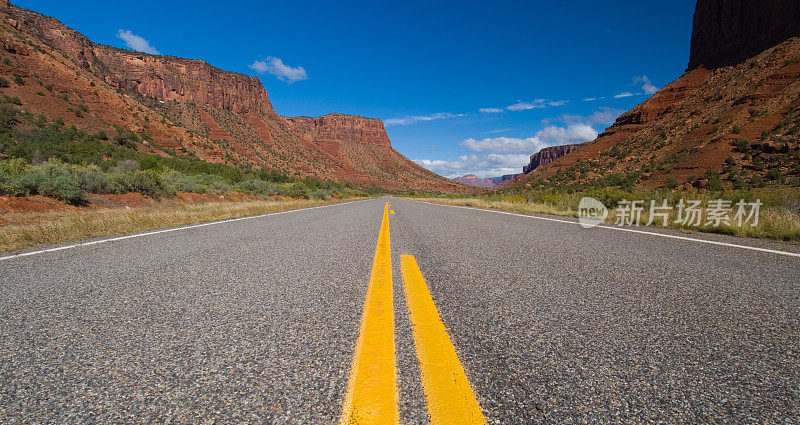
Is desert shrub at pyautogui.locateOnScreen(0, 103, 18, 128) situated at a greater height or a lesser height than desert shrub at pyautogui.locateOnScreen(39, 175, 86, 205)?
greater

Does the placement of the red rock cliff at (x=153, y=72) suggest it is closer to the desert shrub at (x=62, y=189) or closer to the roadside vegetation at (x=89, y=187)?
the roadside vegetation at (x=89, y=187)

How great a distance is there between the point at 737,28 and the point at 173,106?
82.0 m

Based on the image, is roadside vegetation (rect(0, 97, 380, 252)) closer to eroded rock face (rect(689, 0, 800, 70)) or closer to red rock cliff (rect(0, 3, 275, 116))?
red rock cliff (rect(0, 3, 275, 116))

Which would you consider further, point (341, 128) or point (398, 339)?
point (341, 128)

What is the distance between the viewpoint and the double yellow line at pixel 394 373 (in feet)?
3.43

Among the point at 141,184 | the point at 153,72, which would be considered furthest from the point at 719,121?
the point at 153,72

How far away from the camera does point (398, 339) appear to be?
1577 mm

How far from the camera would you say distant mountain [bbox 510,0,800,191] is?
2141cm

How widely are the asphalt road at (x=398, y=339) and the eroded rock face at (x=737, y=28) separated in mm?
47837
